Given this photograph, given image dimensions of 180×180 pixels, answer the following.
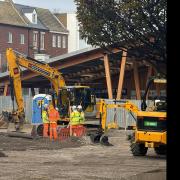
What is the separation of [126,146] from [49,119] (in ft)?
14.7

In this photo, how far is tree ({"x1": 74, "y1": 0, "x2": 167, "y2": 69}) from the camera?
27.0 metres

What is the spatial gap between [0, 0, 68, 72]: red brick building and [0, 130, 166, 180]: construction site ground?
51540mm

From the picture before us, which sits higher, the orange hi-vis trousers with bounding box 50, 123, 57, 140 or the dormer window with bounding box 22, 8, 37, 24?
the dormer window with bounding box 22, 8, 37, 24

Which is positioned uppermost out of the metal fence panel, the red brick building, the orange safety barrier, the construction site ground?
the red brick building

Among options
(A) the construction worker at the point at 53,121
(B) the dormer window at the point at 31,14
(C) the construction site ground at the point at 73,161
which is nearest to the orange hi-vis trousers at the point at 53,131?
(A) the construction worker at the point at 53,121

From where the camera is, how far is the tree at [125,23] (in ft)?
88.7

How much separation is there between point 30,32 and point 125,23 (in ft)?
178

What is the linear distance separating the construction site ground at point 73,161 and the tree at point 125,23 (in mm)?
5767

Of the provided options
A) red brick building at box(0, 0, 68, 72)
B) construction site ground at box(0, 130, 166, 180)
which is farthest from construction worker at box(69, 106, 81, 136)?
red brick building at box(0, 0, 68, 72)

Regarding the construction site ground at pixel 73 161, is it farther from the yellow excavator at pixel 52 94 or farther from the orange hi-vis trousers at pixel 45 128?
the yellow excavator at pixel 52 94

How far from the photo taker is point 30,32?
3201 inches

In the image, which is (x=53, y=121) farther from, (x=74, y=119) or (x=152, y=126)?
(x=152, y=126)

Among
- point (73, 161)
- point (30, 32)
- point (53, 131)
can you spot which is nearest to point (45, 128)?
point (53, 131)

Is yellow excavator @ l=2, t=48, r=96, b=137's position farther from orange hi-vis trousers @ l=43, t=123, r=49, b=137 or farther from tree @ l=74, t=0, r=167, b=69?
orange hi-vis trousers @ l=43, t=123, r=49, b=137
